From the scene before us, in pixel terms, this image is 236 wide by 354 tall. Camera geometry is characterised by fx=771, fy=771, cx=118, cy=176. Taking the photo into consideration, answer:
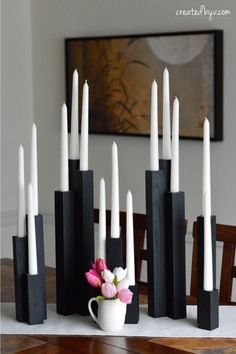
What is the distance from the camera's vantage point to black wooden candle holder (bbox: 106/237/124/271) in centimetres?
180

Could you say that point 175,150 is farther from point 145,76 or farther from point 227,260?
point 145,76

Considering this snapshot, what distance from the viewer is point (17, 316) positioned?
1878mm

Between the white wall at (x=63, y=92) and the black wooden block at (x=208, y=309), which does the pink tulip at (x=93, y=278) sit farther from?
the white wall at (x=63, y=92)

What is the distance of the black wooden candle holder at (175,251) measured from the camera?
1834mm

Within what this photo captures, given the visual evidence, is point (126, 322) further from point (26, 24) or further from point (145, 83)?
point (26, 24)

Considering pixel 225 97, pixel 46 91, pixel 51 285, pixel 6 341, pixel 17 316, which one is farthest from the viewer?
pixel 46 91

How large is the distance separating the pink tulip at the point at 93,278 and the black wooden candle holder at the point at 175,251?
0.59ft

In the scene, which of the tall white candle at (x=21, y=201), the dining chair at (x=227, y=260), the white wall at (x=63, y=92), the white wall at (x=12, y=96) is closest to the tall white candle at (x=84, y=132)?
the tall white candle at (x=21, y=201)

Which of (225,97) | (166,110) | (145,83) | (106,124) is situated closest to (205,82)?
(225,97)

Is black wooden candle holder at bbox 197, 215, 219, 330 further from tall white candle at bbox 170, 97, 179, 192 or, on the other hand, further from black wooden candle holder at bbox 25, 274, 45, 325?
black wooden candle holder at bbox 25, 274, 45, 325

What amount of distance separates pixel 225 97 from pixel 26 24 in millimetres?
1555

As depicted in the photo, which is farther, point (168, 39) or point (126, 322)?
point (168, 39)

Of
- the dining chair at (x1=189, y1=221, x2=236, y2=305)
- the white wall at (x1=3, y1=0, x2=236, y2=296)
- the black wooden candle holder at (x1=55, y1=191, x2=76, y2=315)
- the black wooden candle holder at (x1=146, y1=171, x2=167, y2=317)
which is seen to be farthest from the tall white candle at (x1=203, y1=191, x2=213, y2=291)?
the white wall at (x1=3, y1=0, x2=236, y2=296)

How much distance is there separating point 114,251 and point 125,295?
0.38 feet
